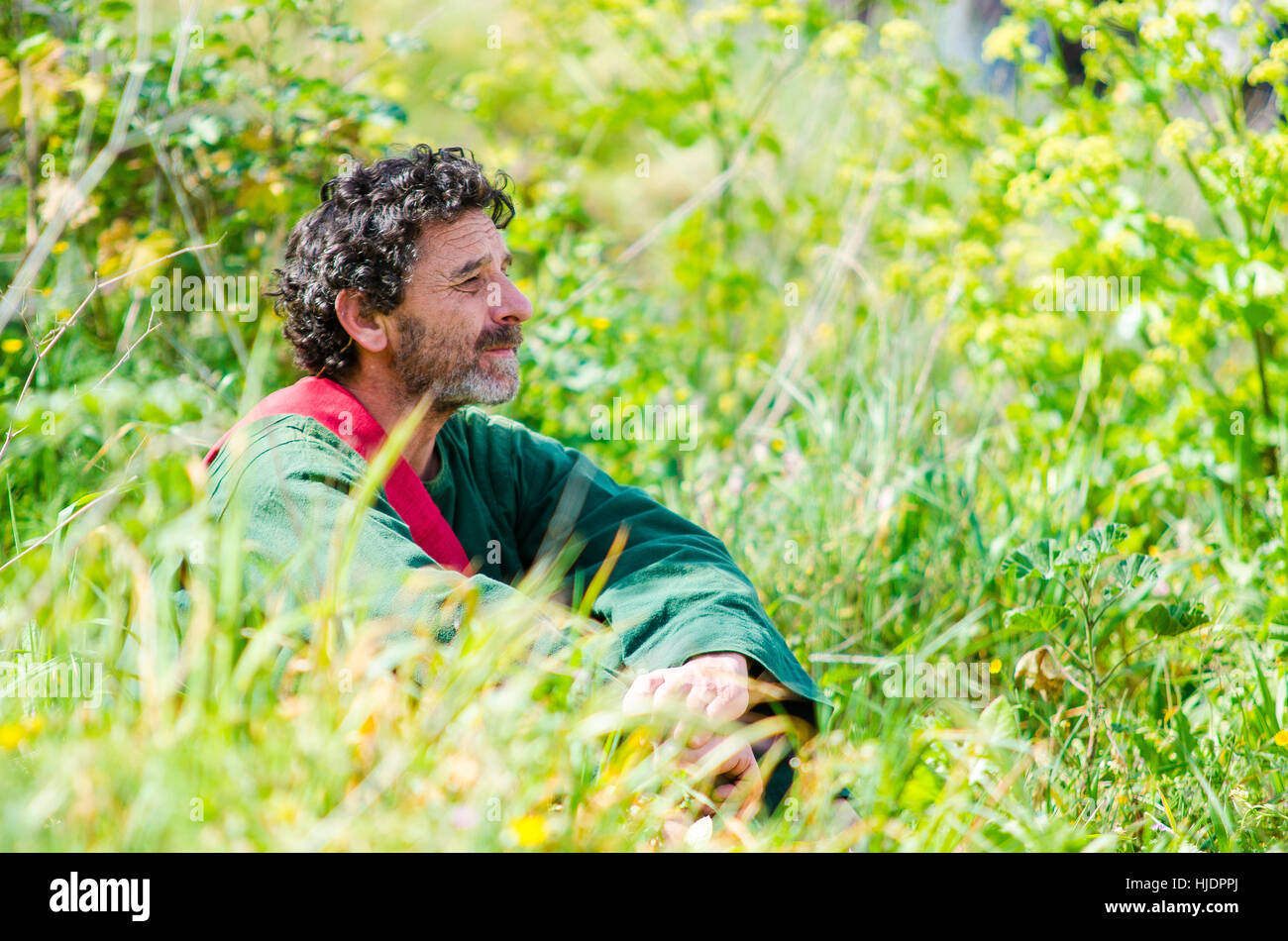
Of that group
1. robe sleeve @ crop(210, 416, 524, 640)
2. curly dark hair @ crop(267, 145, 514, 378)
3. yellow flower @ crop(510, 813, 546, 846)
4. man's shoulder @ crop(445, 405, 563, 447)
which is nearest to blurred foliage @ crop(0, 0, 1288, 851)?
yellow flower @ crop(510, 813, 546, 846)

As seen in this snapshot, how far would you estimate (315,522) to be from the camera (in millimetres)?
1985

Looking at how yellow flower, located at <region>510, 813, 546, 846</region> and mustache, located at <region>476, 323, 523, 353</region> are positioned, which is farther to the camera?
mustache, located at <region>476, 323, 523, 353</region>

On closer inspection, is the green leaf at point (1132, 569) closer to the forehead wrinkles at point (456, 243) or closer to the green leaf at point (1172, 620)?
the green leaf at point (1172, 620)

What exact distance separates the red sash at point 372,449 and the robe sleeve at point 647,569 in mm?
355

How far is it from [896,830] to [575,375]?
8.46ft

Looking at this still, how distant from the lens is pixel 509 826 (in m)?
1.67

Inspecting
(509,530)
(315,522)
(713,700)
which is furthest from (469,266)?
(713,700)

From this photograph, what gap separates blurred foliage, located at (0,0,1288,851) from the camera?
180 cm

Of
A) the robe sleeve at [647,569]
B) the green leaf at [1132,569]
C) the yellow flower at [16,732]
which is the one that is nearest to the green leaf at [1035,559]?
the green leaf at [1132,569]

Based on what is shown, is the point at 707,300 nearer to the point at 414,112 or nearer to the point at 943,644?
the point at 943,644

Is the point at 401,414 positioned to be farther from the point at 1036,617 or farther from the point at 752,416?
the point at 752,416

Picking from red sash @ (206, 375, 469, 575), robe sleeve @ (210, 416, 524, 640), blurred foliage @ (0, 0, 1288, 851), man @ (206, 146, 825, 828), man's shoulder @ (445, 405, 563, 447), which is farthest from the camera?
man's shoulder @ (445, 405, 563, 447)

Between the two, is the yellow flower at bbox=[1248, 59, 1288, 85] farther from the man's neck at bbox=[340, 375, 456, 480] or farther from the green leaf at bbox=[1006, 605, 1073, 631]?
the man's neck at bbox=[340, 375, 456, 480]
